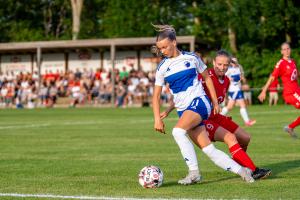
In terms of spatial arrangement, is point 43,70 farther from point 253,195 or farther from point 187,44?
point 253,195

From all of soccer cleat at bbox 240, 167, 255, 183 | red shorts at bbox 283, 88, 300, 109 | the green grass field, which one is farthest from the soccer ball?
red shorts at bbox 283, 88, 300, 109

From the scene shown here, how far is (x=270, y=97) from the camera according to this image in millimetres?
41438

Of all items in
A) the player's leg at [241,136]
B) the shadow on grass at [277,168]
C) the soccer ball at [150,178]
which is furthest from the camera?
the player's leg at [241,136]

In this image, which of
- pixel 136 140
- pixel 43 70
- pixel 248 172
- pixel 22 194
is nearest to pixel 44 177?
pixel 22 194

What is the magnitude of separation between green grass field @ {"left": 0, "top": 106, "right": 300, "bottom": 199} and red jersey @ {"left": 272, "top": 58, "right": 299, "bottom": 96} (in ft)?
3.76

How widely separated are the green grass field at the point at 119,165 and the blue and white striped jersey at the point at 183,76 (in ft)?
3.64

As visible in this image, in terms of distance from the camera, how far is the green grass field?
8.70 metres

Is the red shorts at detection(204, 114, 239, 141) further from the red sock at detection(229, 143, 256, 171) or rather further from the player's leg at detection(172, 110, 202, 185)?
the player's leg at detection(172, 110, 202, 185)

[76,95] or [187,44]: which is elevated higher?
[187,44]

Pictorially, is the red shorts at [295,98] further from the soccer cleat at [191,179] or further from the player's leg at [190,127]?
the soccer cleat at [191,179]

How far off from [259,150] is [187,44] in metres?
31.6

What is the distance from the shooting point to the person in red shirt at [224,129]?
380 inches

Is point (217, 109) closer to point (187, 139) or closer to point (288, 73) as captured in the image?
point (187, 139)

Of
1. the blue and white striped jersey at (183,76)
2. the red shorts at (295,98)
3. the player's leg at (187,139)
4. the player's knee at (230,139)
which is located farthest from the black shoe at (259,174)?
the red shorts at (295,98)
